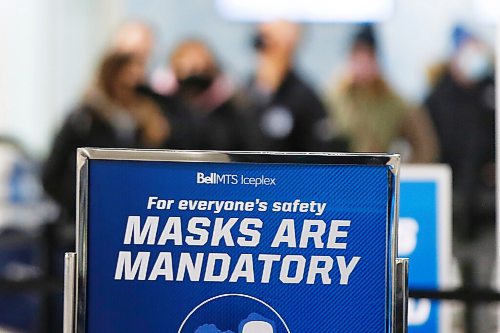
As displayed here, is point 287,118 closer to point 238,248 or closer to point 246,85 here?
point 246,85

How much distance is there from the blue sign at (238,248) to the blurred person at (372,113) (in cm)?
465

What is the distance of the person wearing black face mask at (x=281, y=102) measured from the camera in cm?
586

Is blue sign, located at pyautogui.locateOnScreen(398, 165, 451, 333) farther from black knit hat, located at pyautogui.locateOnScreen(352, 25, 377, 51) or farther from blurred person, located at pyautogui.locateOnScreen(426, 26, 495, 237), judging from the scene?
black knit hat, located at pyautogui.locateOnScreen(352, 25, 377, 51)

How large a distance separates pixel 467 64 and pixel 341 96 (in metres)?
0.80

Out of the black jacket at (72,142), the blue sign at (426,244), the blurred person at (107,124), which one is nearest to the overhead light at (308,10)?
the blurred person at (107,124)

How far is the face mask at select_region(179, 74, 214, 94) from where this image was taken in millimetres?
5922

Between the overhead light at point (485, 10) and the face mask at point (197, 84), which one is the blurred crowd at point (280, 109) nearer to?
the face mask at point (197, 84)

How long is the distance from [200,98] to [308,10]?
0.87m

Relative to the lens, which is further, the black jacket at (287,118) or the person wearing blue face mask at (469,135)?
the black jacket at (287,118)

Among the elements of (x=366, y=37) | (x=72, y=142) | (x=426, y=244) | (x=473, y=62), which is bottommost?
(x=426, y=244)

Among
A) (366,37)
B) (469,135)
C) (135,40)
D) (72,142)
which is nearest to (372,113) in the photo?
(366,37)

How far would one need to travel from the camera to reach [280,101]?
234 inches

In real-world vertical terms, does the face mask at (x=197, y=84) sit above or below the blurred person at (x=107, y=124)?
above

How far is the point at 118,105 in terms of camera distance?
5.80m
